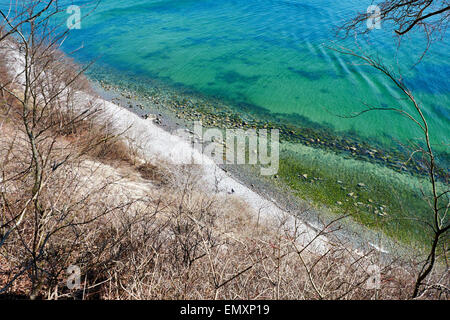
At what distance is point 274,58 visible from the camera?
2389cm

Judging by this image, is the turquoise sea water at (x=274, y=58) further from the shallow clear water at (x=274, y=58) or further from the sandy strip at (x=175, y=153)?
the sandy strip at (x=175, y=153)

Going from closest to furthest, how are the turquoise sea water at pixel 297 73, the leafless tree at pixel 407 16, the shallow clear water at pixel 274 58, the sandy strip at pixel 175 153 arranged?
1. the leafless tree at pixel 407 16
2. the sandy strip at pixel 175 153
3. the turquoise sea water at pixel 297 73
4. the shallow clear water at pixel 274 58

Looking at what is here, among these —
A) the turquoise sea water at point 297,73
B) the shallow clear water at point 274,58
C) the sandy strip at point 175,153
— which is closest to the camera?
the sandy strip at point 175,153

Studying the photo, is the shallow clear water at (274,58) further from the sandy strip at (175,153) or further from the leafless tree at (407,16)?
the leafless tree at (407,16)

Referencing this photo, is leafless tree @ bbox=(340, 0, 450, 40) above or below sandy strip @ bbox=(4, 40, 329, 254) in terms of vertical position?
above

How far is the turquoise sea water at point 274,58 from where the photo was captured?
1795 centimetres

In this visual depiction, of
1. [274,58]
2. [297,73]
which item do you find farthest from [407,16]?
[274,58]

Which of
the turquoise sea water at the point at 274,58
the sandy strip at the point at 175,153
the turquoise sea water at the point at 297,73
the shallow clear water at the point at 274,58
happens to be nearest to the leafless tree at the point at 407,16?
the turquoise sea water at the point at 297,73

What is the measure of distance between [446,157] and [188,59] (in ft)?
63.8

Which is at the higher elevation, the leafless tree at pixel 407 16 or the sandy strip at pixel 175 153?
the leafless tree at pixel 407 16

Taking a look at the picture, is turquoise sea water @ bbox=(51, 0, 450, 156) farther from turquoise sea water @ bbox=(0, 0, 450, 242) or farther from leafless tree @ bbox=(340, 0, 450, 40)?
leafless tree @ bbox=(340, 0, 450, 40)

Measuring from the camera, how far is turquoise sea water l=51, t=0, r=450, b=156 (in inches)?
707

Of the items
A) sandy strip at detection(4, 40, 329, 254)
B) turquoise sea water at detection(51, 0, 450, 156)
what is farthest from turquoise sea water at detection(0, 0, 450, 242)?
sandy strip at detection(4, 40, 329, 254)

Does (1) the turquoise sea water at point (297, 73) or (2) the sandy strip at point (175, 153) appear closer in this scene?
(2) the sandy strip at point (175, 153)
